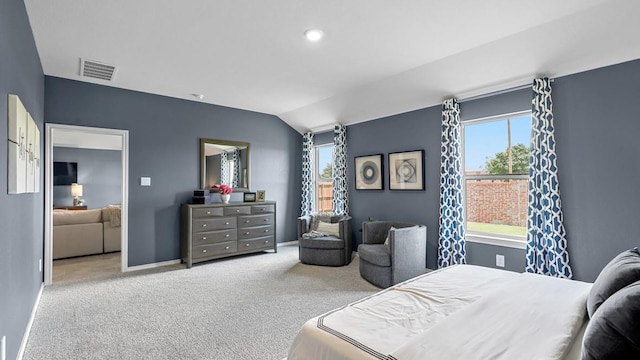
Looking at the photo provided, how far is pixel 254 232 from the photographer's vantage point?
5.30 metres

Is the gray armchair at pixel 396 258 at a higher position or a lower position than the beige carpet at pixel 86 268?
higher

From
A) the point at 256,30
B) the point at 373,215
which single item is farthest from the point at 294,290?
the point at 256,30

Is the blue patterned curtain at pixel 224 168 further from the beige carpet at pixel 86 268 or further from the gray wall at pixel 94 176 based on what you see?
the gray wall at pixel 94 176

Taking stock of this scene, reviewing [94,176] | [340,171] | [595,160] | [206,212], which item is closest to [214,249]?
[206,212]

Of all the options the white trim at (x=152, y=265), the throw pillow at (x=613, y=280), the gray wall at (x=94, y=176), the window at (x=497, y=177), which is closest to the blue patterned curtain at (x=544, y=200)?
the window at (x=497, y=177)

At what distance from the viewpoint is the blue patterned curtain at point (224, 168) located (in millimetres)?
5465

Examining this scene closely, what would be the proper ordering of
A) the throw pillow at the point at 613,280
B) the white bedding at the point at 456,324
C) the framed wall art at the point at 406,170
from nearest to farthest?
the white bedding at the point at 456,324, the throw pillow at the point at 613,280, the framed wall art at the point at 406,170

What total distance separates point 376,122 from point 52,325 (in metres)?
4.71

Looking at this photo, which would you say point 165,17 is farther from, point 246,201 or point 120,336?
point 246,201

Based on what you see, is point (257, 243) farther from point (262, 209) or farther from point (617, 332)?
point (617, 332)

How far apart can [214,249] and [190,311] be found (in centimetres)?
186

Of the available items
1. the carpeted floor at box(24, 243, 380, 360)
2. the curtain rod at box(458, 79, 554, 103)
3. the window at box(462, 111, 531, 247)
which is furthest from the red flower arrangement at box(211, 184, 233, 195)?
the curtain rod at box(458, 79, 554, 103)

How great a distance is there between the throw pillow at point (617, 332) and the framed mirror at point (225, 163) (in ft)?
16.7

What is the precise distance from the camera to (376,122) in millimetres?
5133
